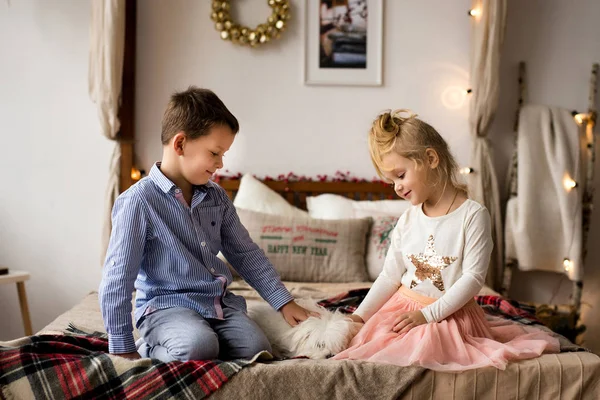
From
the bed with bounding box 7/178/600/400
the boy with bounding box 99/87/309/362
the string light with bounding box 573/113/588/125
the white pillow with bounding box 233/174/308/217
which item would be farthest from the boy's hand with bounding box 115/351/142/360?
the string light with bounding box 573/113/588/125

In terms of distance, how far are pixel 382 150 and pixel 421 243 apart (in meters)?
0.28

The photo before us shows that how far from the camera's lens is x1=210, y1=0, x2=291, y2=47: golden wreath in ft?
10.8

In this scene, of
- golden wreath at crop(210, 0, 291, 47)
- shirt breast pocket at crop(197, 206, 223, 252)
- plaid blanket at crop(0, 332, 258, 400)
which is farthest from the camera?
golden wreath at crop(210, 0, 291, 47)

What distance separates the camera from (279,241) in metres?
2.90

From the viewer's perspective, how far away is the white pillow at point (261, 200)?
10.2 feet

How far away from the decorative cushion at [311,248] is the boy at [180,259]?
91cm

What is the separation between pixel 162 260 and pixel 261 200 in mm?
1333

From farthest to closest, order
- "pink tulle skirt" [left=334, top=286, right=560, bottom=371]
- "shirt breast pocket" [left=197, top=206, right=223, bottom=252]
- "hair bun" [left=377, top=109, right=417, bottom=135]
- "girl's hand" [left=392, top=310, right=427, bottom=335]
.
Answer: "shirt breast pocket" [left=197, top=206, right=223, bottom=252] < "hair bun" [left=377, top=109, right=417, bottom=135] < "girl's hand" [left=392, top=310, right=427, bottom=335] < "pink tulle skirt" [left=334, top=286, right=560, bottom=371]

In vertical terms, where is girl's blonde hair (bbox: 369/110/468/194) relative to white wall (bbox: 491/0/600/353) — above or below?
below

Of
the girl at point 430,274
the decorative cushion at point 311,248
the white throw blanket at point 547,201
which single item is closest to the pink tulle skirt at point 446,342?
the girl at point 430,274

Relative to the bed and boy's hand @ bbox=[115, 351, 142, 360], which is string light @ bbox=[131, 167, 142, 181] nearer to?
boy's hand @ bbox=[115, 351, 142, 360]

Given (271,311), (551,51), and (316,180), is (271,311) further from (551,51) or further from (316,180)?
(551,51)

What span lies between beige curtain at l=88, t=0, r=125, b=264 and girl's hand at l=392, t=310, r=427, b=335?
1800 mm

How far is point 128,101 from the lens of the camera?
3291 millimetres
